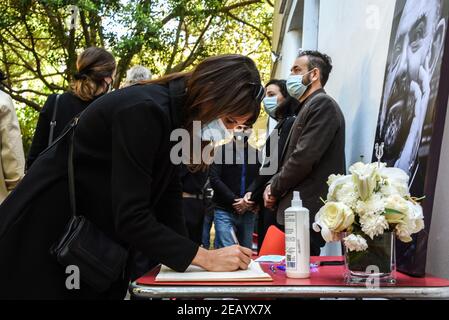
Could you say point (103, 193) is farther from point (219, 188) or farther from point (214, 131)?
point (219, 188)

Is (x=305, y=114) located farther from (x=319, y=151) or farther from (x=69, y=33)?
(x=69, y=33)

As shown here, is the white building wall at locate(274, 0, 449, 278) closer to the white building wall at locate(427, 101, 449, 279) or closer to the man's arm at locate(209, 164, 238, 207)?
the white building wall at locate(427, 101, 449, 279)

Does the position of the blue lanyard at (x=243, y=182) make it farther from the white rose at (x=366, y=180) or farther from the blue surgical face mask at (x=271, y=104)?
the white rose at (x=366, y=180)

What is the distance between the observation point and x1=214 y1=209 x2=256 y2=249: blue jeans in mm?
6270

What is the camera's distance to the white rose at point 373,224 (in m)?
1.90

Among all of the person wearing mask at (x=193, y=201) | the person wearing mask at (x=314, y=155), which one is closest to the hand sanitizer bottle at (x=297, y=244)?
the person wearing mask at (x=314, y=155)


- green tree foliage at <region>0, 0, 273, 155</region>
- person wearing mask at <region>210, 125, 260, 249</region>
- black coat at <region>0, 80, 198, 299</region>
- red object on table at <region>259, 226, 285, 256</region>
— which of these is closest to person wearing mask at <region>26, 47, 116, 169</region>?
red object on table at <region>259, 226, 285, 256</region>

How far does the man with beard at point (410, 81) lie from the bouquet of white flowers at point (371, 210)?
310 mm

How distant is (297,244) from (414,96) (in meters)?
0.80

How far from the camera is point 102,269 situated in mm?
2055

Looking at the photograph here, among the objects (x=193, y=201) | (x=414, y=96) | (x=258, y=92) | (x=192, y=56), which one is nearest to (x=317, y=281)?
(x=258, y=92)
